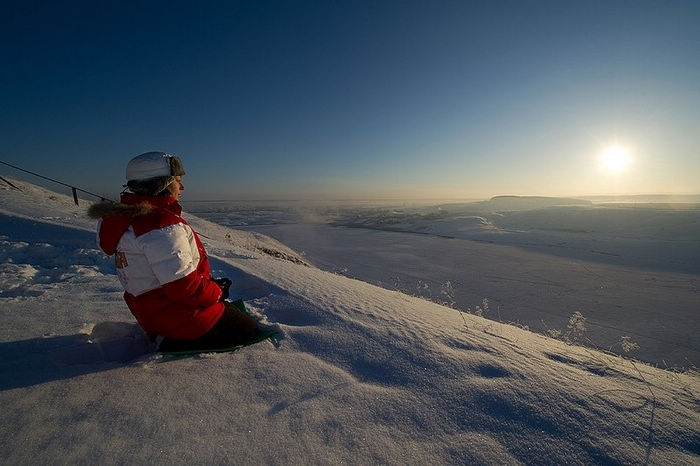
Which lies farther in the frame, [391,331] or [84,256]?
[84,256]

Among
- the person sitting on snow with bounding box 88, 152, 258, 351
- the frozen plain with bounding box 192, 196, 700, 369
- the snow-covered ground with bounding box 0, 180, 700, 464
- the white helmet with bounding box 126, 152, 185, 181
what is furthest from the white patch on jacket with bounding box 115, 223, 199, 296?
the frozen plain with bounding box 192, 196, 700, 369

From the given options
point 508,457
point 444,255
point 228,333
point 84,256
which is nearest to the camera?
point 508,457

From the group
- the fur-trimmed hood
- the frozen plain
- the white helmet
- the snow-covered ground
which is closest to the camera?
the snow-covered ground

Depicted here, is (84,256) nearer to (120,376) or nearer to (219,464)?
(120,376)

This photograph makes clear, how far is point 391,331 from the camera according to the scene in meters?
2.47

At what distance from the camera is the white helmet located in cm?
166

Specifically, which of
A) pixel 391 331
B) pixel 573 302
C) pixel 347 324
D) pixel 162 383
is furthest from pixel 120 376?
pixel 573 302

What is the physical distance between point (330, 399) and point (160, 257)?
1126mm

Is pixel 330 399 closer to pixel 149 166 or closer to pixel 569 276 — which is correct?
pixel 149 166

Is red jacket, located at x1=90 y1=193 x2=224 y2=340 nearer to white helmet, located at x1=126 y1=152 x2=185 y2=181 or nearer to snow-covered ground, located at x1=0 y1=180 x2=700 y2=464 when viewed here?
white helmet, located at x1=126 y1=152 x2=185 y2=181

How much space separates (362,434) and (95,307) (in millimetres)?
2562

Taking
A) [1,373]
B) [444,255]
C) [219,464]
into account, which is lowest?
[444,255]

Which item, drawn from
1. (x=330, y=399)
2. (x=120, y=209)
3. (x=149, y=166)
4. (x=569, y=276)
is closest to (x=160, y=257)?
(x=120, y=209)

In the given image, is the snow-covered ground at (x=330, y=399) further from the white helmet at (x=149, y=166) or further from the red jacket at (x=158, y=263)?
the white helmet at (x=149, y=166)
